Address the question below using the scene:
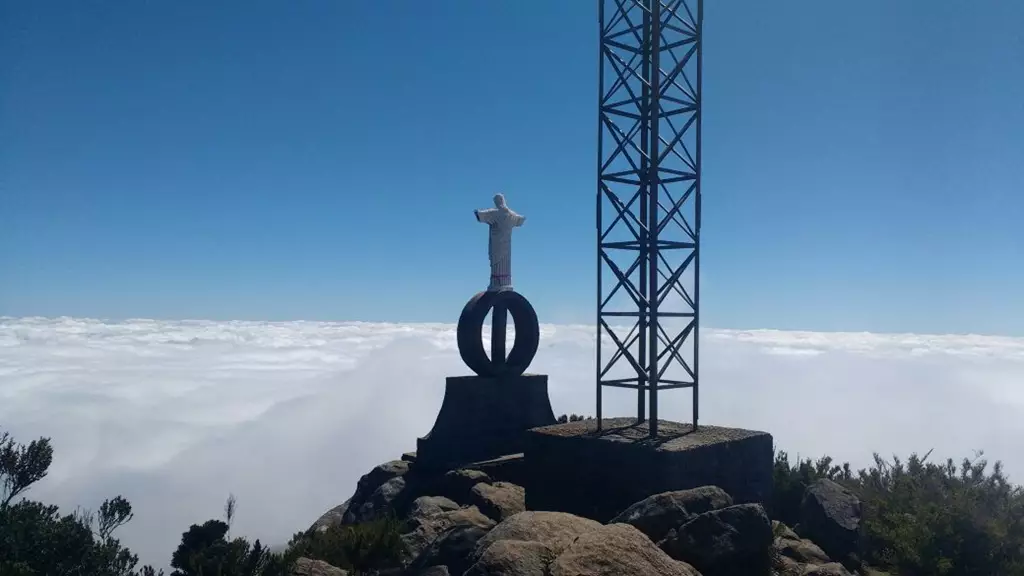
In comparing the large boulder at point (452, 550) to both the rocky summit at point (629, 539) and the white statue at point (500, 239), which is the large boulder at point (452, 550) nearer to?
the rocky summit at point (629, 539)

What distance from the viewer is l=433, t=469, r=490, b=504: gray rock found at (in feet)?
48.1

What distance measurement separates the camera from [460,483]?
1486cm

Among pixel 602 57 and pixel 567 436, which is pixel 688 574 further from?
pixel 602 57

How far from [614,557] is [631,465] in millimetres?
4344

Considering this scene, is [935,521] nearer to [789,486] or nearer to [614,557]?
[789,486]

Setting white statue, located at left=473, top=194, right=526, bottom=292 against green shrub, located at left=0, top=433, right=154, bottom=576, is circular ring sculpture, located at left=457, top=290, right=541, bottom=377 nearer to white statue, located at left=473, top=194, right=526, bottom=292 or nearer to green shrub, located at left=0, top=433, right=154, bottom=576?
white statue, located at left=473, top=194, right=526, bottom=292

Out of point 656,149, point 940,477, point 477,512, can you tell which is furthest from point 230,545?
point 940,477

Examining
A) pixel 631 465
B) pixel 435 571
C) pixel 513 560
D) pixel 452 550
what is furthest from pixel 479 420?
pixel 513 560

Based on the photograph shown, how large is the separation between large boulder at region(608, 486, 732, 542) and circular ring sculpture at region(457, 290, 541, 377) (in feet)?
28.5

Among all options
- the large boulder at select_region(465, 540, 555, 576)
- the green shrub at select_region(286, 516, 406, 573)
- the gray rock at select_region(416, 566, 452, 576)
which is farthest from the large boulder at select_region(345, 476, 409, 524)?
the large boulder at select_region(465, 540, 555, 576)

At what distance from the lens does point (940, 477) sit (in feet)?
51.0

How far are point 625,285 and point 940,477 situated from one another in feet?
27.0

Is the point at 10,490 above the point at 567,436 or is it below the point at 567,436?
below

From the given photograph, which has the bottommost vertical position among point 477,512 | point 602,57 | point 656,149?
point 477,512
